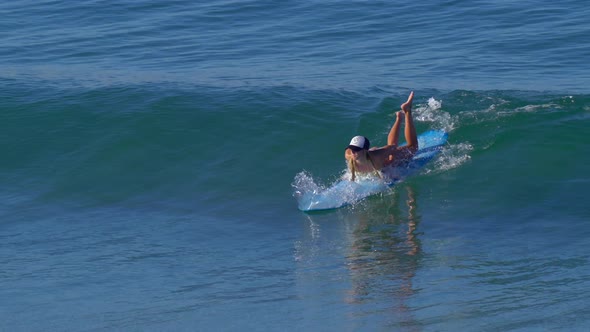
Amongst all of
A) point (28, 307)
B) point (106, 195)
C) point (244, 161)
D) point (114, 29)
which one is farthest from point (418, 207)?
point (114, 29)

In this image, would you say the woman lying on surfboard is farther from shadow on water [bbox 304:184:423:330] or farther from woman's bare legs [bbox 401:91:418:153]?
shadow on water [bbox 304:184:423:330]

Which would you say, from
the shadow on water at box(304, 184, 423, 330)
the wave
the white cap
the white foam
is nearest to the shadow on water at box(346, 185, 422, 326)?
the shadow on water at box(304, 184, 423, 330)

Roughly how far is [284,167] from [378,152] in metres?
2.10

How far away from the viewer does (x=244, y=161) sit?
45.8 feet

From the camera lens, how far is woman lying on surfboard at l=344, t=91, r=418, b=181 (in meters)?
11.7

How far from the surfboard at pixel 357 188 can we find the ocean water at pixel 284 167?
15 cm

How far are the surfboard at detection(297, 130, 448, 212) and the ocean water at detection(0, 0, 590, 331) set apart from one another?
0.15m

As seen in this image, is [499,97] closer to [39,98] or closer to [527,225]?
[527,225]

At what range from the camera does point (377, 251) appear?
9828mm

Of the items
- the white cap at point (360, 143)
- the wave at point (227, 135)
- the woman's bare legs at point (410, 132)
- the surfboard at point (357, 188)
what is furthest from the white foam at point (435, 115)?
the white cap at point (360, 143)

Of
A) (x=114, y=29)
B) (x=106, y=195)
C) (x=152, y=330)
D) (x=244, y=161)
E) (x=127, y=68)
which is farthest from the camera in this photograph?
(x=114, y=29)

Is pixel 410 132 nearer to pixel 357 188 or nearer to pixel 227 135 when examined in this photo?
pixel 357 188

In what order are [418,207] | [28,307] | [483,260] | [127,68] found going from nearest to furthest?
[28,307], [483,260], [418,207], [127,68]

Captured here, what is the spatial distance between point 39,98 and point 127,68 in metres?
2.18
